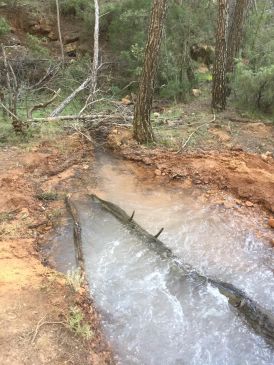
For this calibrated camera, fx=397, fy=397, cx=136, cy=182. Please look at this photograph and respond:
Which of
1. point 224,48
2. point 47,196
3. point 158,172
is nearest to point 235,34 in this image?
point 224,48

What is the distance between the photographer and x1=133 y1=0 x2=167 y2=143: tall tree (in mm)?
7941

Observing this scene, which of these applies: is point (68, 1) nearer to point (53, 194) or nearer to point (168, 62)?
point (168, 62)

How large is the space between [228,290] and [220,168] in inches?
126

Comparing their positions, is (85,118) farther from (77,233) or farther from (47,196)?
(77,233)

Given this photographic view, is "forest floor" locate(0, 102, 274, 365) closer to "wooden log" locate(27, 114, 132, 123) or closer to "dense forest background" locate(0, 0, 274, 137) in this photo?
"wooden log" locate(27, 114, 132, 123)

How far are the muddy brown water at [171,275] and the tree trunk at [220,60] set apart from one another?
407 cm

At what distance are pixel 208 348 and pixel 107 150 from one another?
214 inches

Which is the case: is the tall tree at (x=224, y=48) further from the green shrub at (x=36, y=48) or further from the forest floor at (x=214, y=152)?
the green shrub at (x=36, y=48)

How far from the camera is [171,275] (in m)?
5.68

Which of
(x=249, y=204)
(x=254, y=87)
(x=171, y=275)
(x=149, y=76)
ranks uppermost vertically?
(x=149, y=76)

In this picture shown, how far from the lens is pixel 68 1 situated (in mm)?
15812

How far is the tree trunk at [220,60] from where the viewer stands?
387 inches

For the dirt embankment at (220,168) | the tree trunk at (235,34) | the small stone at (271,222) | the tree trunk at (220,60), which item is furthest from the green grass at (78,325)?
the tree trunk at (235,34)

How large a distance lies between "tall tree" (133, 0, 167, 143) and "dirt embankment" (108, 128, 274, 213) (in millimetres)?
370
